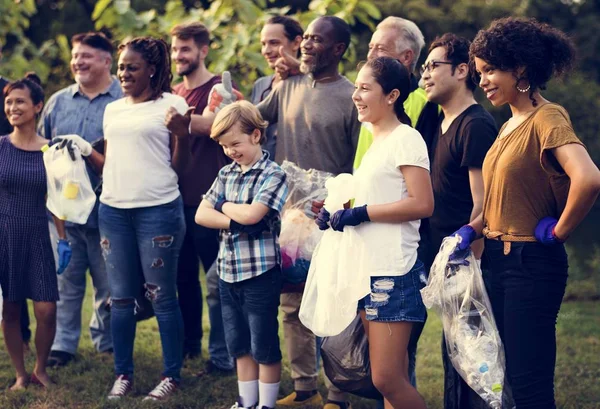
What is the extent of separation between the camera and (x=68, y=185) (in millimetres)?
4723

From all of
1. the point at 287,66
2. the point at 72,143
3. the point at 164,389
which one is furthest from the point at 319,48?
the point at 164,389

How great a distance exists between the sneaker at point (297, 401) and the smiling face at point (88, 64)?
227cm

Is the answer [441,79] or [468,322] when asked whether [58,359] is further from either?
[441,79]

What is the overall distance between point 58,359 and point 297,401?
1.63 meters

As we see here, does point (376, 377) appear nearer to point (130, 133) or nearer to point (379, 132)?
point (379, 132)

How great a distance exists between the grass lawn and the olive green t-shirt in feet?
5.68

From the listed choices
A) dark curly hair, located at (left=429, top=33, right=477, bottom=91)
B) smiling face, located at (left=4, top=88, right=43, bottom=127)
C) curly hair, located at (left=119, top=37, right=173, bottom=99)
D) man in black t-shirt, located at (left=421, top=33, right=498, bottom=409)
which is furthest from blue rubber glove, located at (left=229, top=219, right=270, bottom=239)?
smiling face, located at (left=4, top=88, right=43, bottom=127)

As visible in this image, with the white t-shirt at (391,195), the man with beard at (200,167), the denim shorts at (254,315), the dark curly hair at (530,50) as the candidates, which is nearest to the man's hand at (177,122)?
the man with beard at (200,167)

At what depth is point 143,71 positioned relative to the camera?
4.64 m

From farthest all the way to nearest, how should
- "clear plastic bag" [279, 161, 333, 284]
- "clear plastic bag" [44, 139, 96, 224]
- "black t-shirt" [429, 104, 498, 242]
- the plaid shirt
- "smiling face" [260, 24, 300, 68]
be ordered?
1. "smiling face" [260, 24, 300, 68]
2. "clear plastic bag" [44, 139, 96, 224]
3. "clear plastic bag" [279, 161, 333, 284]
4. the plaid shirt
5. "black t-shirt" [429, 104, 498, 242]

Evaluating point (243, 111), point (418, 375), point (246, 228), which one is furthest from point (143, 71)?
point (418, 375)

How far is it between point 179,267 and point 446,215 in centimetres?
208

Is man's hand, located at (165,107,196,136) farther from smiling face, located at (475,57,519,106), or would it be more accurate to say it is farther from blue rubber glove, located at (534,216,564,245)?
blue rubber glove, located at (534,216,564,245)

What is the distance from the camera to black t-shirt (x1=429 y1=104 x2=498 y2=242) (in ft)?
12.3
